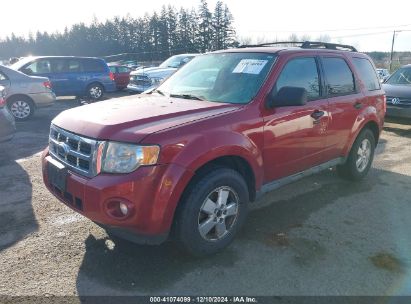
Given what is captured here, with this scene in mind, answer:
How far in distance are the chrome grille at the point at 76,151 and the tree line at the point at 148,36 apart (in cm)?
5353

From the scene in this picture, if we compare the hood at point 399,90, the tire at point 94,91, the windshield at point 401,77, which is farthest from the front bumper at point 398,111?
the tire at point 94,91

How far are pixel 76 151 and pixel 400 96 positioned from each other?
8596 mm

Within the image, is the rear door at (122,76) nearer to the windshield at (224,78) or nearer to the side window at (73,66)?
the side window at (73,66)

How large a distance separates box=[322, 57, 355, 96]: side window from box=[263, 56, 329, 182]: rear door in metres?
0.21

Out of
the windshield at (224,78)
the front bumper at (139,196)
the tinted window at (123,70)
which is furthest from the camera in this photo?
Answer: the tinted window at (123,70)

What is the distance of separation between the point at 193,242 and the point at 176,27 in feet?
224

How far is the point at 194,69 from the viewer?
446 centimetres

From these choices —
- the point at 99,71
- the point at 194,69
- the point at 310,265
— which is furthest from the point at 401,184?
the point at 99,71

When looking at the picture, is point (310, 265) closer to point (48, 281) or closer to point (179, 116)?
point (179, 116)

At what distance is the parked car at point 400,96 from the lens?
898cm

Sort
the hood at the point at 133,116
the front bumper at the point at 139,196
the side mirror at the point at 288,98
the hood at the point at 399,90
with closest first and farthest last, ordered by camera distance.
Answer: the front bumper at the point at 139,196 → the hood at the point at 133,116 → the side mirror at the point at 288,98 → the hood at the point at 399,90

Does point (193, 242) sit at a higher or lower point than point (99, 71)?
lower

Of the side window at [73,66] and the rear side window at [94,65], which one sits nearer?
the side window at [73,66]

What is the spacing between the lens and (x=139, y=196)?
108 inches
